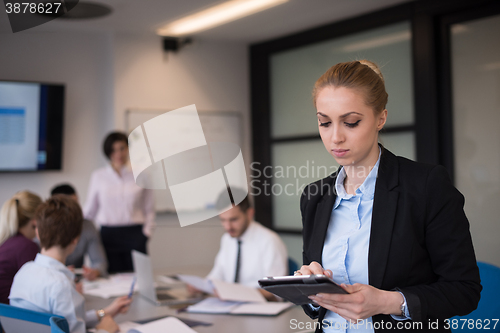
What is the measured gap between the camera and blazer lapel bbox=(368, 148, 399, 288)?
1.10 meters

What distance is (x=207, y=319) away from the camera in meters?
1.92

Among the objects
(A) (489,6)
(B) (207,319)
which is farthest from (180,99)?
(B) (207,319)

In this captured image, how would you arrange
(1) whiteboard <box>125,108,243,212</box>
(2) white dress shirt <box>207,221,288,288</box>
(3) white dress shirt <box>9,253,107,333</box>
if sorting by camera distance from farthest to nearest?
1. (1) whiteboard <box>125,108,243,212</box>
2. (2) white dress shirt <box>207,221,288,288</box>
3. (3) white dress shirt <box>9,253,107,333</box>

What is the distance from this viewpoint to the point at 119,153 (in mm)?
3793

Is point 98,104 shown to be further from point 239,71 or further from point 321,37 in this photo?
point 321,37

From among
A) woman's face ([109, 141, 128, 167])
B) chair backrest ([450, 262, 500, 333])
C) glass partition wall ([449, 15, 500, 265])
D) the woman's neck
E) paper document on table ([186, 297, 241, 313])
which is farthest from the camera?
woman's face ([109, 141, 128, 167])

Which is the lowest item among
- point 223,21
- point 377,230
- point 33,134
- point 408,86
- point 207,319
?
point 207,319

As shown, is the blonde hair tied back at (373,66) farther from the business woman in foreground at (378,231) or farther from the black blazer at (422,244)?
the black blazer at (422,244)

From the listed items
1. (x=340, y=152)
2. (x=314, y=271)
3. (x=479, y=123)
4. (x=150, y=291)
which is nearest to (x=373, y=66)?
(x=340, y=152)

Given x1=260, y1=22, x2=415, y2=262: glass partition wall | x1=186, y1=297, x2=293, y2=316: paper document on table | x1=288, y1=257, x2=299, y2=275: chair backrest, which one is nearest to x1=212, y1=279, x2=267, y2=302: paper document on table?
x1=186, y1=297, x2=293, y2=316: paper document on table

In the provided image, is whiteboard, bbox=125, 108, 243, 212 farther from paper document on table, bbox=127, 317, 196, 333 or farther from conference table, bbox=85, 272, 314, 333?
paper document on table, bbox=127, 317, 196, 333

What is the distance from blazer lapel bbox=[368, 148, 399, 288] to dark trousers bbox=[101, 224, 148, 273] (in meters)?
3.00

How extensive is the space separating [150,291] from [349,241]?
4.50 ft

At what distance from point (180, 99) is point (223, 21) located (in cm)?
95
